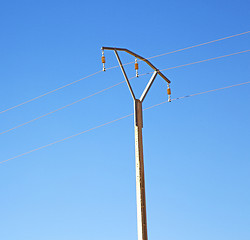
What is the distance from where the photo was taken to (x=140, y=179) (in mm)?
17578

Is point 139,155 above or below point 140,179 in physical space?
above

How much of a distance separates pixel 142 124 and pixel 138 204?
289cm

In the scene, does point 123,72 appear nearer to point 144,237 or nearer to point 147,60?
point 147,60

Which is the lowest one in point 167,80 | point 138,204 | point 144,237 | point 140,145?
point 144,237

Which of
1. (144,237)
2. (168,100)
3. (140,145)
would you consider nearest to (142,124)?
(140,145)

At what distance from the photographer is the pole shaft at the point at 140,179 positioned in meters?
16.9

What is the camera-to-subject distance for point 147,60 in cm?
1991

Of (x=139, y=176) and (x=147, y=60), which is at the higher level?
→ (x=147, y=60)

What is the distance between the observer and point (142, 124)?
1866 cm

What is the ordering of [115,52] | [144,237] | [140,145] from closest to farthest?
1. [144,237]
2. [140,145]
3. [115,52]

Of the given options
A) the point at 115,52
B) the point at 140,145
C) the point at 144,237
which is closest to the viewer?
the point at 144,237

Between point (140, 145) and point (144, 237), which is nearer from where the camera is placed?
point (144, 237)

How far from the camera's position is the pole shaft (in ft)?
55.4

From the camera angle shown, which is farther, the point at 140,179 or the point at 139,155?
the point at 139,155
